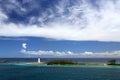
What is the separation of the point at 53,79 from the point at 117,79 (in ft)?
47.2

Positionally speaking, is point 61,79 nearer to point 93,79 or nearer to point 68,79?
point 68,79

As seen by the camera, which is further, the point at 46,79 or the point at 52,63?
the point at 52,63

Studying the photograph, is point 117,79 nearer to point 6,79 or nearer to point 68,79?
point 68,79

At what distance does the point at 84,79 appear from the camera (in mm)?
50688

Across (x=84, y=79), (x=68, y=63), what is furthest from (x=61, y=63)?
(x=84, y=79)

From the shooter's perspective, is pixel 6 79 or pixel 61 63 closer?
pixel 6 79

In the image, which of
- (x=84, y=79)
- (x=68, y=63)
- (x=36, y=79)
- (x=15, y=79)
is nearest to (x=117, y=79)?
(x=84, y=79)

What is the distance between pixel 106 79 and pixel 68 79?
8599 mm

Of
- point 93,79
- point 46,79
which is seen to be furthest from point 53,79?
point 93,79

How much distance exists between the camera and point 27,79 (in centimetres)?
5053

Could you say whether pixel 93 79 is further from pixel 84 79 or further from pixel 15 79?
pixel 15 79

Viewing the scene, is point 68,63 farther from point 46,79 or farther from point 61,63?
point 46,79

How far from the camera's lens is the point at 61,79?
5016 cm

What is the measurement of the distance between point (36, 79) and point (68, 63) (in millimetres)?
57554
